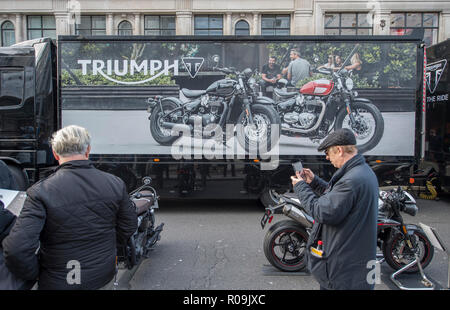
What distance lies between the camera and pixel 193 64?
22.2 ft

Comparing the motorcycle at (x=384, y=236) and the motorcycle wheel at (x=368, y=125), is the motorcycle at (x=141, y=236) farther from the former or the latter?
the motorcycle wheel at (x=368, y=125)

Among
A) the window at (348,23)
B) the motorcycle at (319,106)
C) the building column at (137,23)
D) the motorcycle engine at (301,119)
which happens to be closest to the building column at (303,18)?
the window at (348,23)

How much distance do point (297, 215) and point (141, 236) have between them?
1887 mm

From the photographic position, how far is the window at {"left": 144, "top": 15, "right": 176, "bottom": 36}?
17188 millimetres

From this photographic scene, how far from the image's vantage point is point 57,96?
6.78 m

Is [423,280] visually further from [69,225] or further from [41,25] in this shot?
[41,25]

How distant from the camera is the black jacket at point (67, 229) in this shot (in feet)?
6.28

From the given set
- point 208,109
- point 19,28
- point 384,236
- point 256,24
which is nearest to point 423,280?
point 384,236

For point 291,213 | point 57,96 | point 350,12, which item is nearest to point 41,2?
point 57,96

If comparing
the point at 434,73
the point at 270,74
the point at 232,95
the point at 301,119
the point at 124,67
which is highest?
the point at 434,73

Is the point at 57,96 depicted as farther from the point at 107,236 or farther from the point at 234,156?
the point at 107,236

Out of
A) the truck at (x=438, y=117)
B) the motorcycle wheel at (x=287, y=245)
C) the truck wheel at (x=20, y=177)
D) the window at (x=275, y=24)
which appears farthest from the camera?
the window at (x=275, y=24)

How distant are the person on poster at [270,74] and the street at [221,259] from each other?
2638 millimetres
